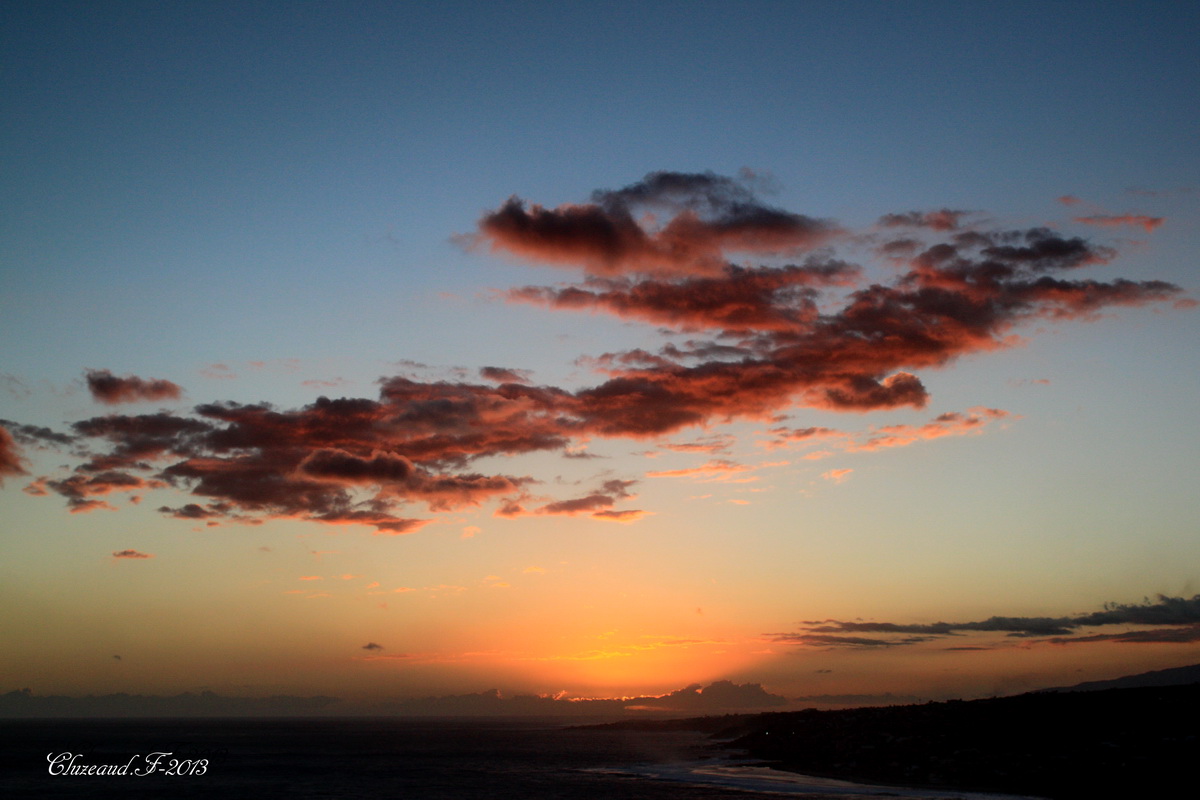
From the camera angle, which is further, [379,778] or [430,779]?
[379,778]

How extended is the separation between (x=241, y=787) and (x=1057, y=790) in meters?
54.3

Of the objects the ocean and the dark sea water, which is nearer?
the ocean

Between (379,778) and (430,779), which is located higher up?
(430,779)

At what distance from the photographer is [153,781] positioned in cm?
6531

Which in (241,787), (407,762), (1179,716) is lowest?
(407,762)

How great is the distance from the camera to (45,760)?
299 feet

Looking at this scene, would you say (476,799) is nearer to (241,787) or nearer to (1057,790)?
(241,787)

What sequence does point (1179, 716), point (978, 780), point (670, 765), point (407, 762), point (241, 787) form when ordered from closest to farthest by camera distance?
point (978, 780) → point (1179, 716) → point (241, 787) → point (670, 765) → point (407, 762)

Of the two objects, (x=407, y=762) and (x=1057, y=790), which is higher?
(x=1057, y=790)

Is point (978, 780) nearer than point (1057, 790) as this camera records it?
No

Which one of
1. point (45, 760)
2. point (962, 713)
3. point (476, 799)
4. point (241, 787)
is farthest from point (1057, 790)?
point (45, 760)

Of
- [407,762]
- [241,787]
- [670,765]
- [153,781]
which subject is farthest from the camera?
[407,762]

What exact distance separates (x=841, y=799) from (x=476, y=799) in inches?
867

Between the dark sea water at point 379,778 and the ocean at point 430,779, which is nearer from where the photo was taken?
the ocean at point 430,779
